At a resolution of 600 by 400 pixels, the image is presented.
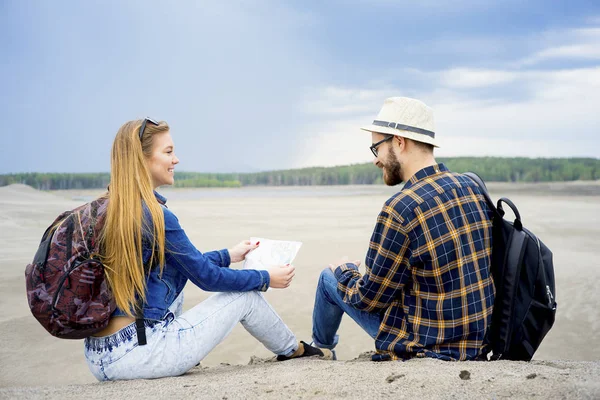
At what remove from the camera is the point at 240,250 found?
12.8 feet

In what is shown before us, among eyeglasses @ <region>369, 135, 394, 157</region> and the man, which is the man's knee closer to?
the man

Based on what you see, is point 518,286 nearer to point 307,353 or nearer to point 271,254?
point 307,353

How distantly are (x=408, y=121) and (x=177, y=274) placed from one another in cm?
164

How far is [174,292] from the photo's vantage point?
3227 mm

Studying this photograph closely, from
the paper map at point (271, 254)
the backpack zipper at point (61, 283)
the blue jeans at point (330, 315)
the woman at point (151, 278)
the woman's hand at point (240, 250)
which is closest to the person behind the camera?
the backpack zipper at point (61, 283)

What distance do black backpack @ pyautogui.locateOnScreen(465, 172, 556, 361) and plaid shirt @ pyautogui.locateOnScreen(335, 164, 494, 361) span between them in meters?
0.10

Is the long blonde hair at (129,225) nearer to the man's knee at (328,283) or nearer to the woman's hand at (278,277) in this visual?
the woman's hand at (278,277)

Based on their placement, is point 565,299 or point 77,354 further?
point 565,299

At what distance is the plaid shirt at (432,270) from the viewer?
282 centimetres

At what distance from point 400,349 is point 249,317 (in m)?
0.96

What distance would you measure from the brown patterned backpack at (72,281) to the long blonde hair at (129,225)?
6 centimetres

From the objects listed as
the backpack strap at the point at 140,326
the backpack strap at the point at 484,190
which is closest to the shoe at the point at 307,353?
the backpack strap at the point at 140,326

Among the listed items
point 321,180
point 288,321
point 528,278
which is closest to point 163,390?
point 528,278

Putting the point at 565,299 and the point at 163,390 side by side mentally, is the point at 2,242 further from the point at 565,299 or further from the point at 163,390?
the point at 565,299
